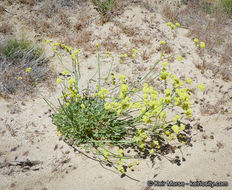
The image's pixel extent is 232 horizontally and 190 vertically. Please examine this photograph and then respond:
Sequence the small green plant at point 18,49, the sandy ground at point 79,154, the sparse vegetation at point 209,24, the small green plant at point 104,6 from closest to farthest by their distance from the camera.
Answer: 1. the sandy ground at point 79,154
2. the small green plant at point 18,49
3. the sparse vegetation at point 209,24
4. the small green plant at point 104,6

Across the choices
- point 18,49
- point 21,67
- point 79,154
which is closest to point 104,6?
point 18,49

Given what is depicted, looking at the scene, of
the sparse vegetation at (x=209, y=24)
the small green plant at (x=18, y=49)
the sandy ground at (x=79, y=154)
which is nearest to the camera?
the sandy ground at (x=79, y=154)

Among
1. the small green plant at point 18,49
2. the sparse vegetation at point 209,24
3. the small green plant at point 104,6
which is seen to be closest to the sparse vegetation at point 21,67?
the small green plant at point 18,49

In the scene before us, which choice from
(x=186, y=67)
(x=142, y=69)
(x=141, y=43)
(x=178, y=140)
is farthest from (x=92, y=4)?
(x=178, y=140)

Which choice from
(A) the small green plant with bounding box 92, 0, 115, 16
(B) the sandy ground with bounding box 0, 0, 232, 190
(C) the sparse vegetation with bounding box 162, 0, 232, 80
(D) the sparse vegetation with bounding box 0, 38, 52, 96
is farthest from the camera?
(A) the small green plant with bounding box 92, 0, 115, 16

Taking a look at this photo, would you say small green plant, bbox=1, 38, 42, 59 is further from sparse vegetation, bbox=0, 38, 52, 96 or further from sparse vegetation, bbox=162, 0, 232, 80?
sparse vegetation, bbox=162, 0, 232, 80

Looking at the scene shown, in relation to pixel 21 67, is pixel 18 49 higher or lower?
higher

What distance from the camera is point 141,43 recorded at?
191 inches

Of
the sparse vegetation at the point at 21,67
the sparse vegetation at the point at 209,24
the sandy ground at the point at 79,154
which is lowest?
the sandy ground at the point at 79,154

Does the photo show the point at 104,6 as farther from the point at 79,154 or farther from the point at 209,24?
the point at 79,154

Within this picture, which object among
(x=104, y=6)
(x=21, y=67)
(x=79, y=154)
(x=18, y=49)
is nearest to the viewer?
(x=79, y=154)

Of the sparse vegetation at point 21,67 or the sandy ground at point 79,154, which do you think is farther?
the sparse vegetation at point 21,67

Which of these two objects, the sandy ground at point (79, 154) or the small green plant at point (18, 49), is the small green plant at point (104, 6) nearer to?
the small green plant at point (18, 49)

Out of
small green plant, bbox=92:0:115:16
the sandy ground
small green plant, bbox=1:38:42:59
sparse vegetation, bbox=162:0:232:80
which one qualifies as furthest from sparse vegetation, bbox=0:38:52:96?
sparse vegetation, bbox=162:0:232:80
